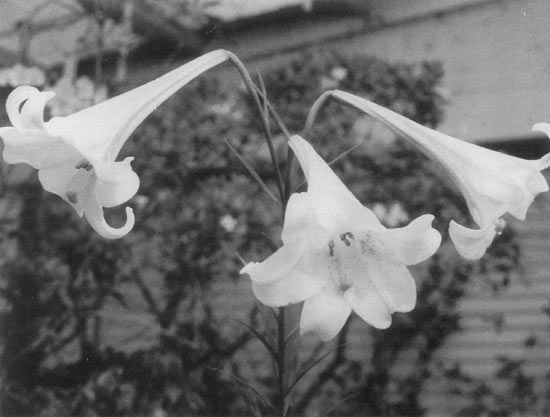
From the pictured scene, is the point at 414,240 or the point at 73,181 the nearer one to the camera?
the point at 414,240

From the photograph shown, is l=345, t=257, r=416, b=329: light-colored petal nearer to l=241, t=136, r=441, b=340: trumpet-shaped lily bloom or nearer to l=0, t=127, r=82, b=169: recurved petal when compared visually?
l=241, t=136, r=441, b=340: trumpet-shaped lily bloom

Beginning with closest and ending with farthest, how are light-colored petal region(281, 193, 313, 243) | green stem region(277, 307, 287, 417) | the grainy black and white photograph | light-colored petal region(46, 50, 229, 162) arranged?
light-colored petal region(281, 193, 313, 243), light-colored petal region(46, 50, 229, 162), green stem region(277, 307, 287, 417), the grainy black and white photograph

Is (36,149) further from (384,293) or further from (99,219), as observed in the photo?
(384,293)

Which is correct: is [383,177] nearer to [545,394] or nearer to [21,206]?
[545,394]

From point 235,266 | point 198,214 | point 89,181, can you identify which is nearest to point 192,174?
point 198,214

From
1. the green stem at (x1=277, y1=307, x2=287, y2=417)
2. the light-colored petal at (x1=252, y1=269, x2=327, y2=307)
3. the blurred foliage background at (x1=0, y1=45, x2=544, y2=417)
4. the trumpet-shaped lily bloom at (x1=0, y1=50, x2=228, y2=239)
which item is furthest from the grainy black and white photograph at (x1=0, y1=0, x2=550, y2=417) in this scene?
the light-colored petal at (x1=252, y1=269, x2=327, y2=307)

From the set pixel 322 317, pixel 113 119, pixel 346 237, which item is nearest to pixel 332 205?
pixel 346 237

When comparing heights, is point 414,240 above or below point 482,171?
below
